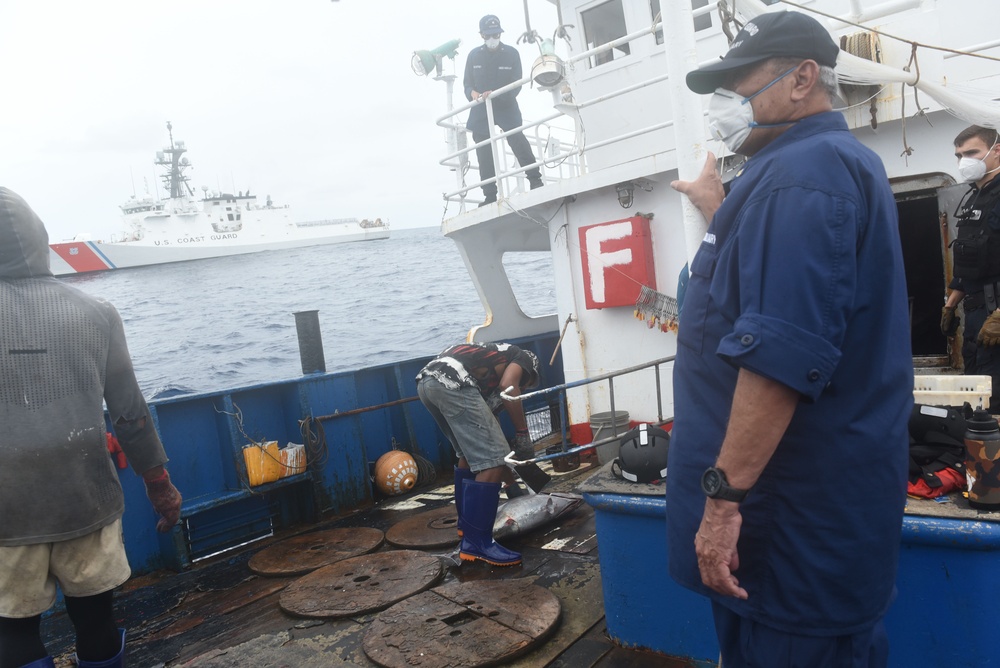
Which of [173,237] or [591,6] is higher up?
[173,237]

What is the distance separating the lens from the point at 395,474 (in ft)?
22.0

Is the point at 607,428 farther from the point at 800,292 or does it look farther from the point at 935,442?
the point at 800,292

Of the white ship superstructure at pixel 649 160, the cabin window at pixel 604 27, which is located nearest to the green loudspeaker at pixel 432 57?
the white ship superstructure at pixel 649 160

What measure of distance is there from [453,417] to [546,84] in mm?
3950

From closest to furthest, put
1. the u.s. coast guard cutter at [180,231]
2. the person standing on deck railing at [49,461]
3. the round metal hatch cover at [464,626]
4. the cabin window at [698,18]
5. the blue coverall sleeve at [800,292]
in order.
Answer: the blue coverall sleeve at [800,292] → the person standing on deck railing at [49,461] → the round metal hatch cover at [464,626] → the cabin window at [698,18] → the u.s. coast guard cutter at [180,231]

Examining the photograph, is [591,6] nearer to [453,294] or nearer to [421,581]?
[421,581]

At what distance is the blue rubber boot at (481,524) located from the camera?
4430 millimetres

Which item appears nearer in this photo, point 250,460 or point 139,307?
point 250,460

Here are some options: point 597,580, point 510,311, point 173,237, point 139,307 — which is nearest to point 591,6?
point 510,311

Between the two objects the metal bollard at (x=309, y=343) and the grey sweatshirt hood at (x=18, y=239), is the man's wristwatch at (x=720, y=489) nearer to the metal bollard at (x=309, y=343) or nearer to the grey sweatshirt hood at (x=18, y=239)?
the grey sweatshirt hood at (x=18, y=239)

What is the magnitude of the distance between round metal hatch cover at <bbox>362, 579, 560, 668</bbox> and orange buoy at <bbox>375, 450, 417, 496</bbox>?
8.83 feet

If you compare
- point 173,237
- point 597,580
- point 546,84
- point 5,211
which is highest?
point 173,237

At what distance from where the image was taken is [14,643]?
241 cm

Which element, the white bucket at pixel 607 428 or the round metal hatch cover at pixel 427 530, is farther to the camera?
the white bucket at pixel 607 428
